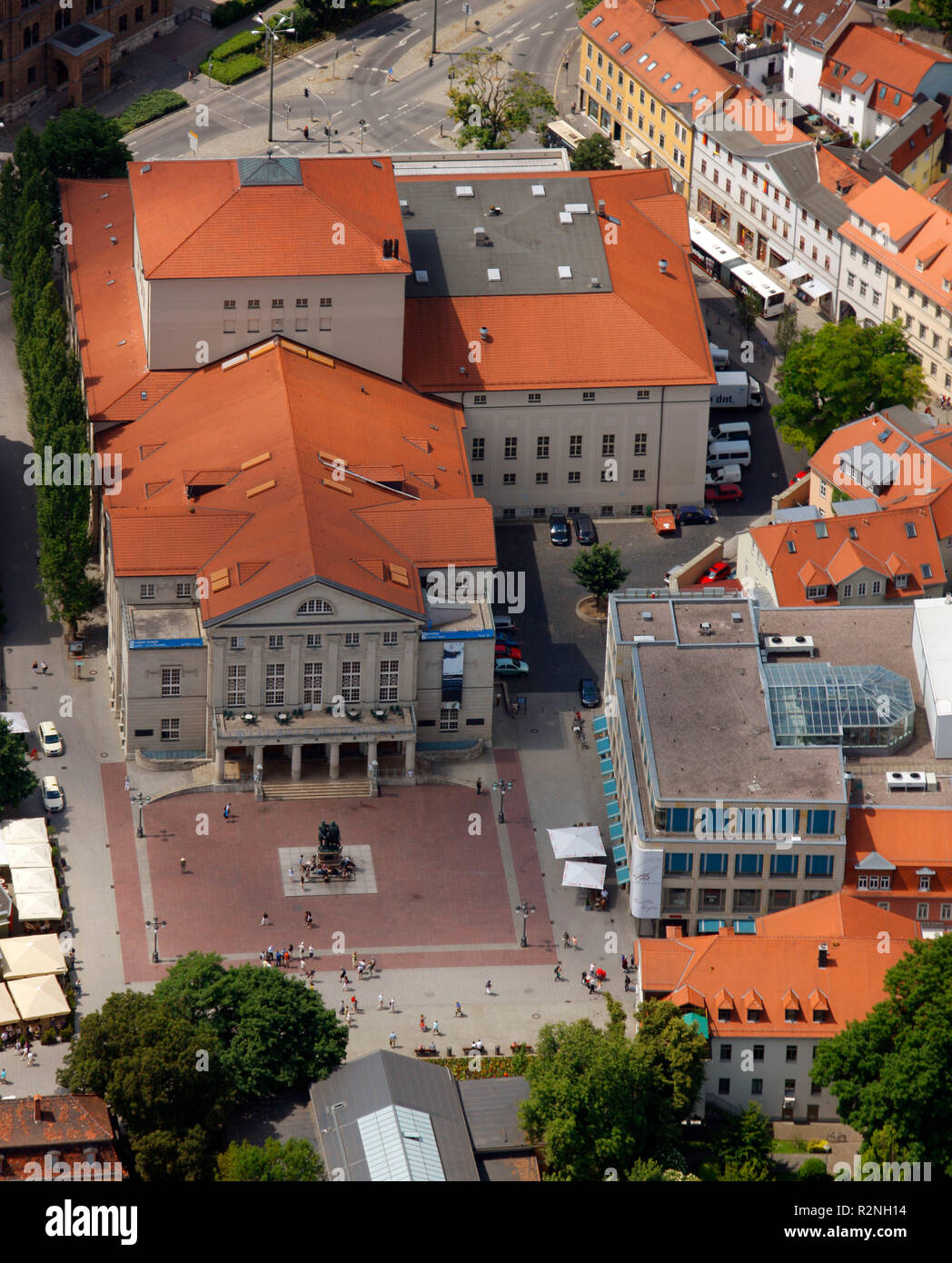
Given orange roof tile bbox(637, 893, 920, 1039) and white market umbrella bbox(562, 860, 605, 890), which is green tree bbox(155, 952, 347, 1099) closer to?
orange roof tile bbox(637, 893, 920, 1039)

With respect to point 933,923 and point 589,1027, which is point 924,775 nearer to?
point 933,923

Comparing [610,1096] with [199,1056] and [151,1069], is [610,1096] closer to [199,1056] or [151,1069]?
[199,1056]

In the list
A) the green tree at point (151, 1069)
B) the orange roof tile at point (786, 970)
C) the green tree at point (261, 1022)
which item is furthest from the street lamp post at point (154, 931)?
the orange roof tile at point (786, 970)

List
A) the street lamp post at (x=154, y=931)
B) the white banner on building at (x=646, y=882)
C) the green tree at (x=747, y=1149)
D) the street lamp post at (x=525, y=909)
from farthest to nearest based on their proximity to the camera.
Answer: the street lamp post at (x=525, y=909) < the street lamp post at (x=154, y=931) < the white banner on building at (x=646, y=882) < the green tree at (x=747, y=1149)

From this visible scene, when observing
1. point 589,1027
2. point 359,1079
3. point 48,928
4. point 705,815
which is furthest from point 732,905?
point 48,928

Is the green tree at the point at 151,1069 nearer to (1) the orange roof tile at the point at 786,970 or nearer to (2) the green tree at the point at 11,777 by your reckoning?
(2) the green tree at the point at 11,777

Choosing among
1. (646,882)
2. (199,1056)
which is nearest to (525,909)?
(646,882)

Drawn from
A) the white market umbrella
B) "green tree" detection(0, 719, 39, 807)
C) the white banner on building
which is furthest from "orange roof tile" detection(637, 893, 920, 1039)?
"green tree" detection(0, 719, 39, 807)
